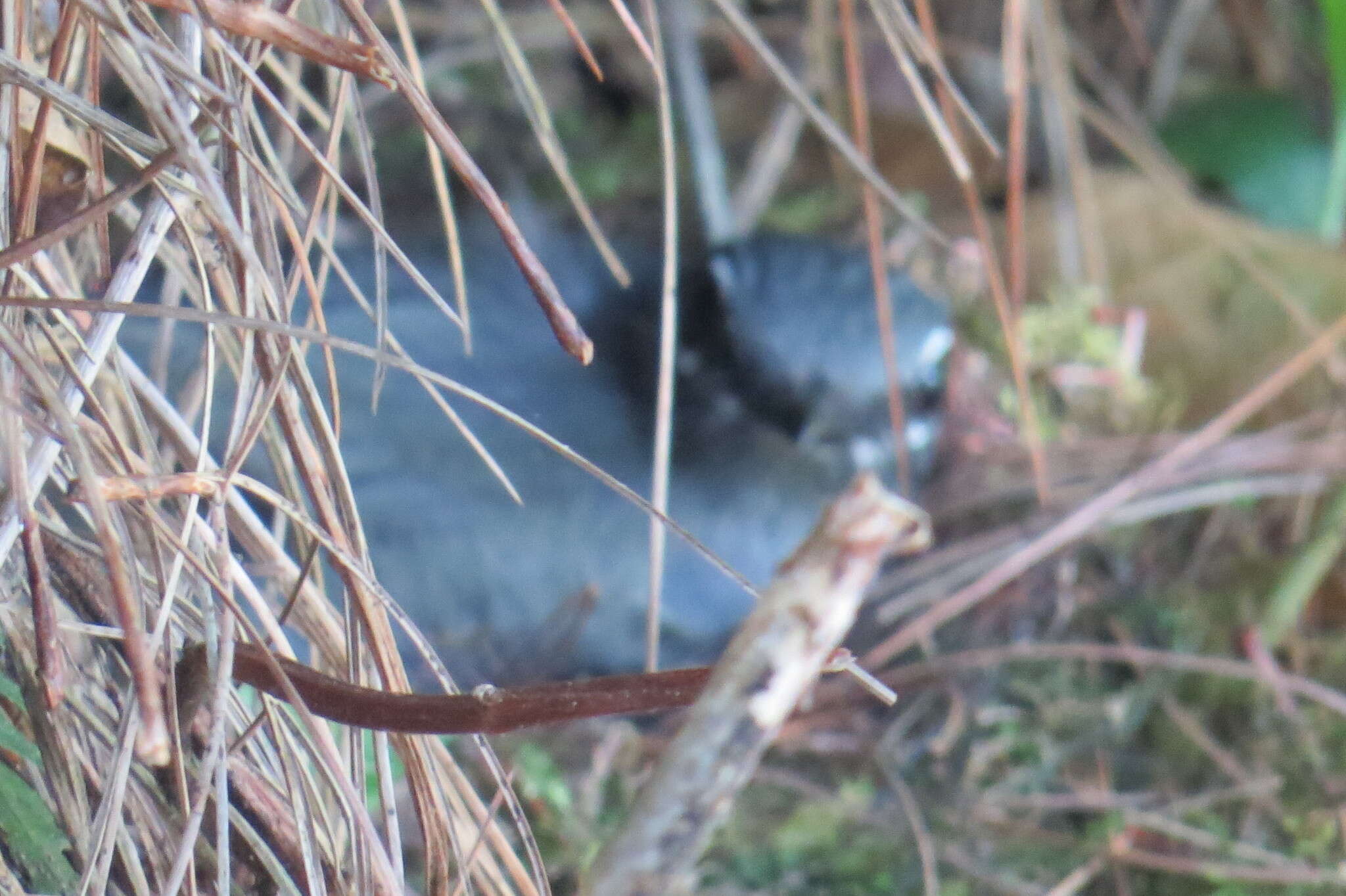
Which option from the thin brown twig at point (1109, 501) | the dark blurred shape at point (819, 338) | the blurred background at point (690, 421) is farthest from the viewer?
the dark blurred shape at point (819, 338)

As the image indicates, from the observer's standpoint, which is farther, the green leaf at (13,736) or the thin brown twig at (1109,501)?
the thin brown twig at (1109,501)

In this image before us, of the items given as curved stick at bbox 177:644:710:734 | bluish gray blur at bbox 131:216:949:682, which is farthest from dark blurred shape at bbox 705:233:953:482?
curved stick at bbox 177:644:710:734

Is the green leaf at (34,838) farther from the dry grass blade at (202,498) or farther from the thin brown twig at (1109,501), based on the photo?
the thin brown twig at (1109,501)

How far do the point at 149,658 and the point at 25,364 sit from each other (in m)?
0.12

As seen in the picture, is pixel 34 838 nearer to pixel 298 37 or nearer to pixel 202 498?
pixel 202 498

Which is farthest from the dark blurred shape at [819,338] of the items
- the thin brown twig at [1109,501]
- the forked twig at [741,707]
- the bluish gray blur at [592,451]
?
the forked twig at [741,707]

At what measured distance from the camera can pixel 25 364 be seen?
45 cm

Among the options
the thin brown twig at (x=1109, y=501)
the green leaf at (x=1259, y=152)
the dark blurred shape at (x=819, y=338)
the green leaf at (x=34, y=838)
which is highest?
the green leaf at (x=1259, y=152)

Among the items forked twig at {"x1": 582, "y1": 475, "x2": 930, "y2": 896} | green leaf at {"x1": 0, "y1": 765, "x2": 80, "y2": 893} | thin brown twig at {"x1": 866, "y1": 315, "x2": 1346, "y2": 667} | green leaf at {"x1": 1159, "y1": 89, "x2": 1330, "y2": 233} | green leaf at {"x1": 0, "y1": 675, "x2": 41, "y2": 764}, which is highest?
green leaf at {"x1": 1159, "y1": 89, "x2": 1330, "y2": 233}

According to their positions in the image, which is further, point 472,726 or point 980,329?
point 980,329

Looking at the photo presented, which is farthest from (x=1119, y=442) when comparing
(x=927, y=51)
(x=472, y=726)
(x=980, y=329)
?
(x=472, y=726)

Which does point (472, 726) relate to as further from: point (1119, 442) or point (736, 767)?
point (1119, 442)

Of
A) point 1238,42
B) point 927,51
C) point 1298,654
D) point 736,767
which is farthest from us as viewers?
point 1238,42

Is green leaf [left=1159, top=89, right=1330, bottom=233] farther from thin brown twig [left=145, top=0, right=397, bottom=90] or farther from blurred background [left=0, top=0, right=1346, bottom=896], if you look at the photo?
thin brown twig [left=145, top=0, right=397, bottom=90]
